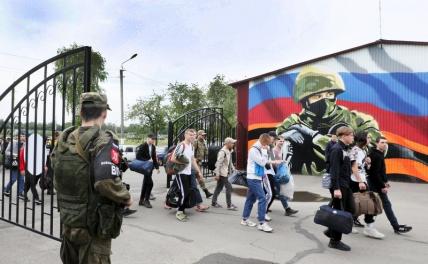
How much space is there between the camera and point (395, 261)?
505 cm

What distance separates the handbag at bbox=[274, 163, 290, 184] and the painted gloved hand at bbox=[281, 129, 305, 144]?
7.89 metres

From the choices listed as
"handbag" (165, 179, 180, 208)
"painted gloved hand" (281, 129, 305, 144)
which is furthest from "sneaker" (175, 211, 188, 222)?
"painted gloved hand" (281, 129, 305, 144)

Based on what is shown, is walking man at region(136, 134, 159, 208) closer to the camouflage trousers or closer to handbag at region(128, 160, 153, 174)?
handbag at region(128, 160, 153, 174)

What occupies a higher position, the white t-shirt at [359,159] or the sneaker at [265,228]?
the white t-shirt at [359,159]

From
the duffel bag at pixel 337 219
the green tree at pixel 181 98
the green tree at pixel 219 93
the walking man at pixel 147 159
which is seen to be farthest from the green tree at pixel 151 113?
the duffel bag at pixel 337 219

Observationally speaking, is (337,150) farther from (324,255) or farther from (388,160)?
(388,160)

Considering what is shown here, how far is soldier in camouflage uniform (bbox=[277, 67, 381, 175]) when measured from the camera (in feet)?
47.8

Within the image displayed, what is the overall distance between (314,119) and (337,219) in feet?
33.3

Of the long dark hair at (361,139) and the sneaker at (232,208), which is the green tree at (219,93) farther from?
the long dark hair at (361,139)

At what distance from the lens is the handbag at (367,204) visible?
227 inches

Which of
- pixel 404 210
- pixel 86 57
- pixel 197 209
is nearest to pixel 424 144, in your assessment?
pixel 404 210

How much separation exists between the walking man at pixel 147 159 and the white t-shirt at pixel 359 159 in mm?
4224

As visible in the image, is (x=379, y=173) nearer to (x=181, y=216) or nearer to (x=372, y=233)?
(x=372, y=233)

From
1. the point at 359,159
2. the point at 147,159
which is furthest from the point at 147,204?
the point at 359,159
